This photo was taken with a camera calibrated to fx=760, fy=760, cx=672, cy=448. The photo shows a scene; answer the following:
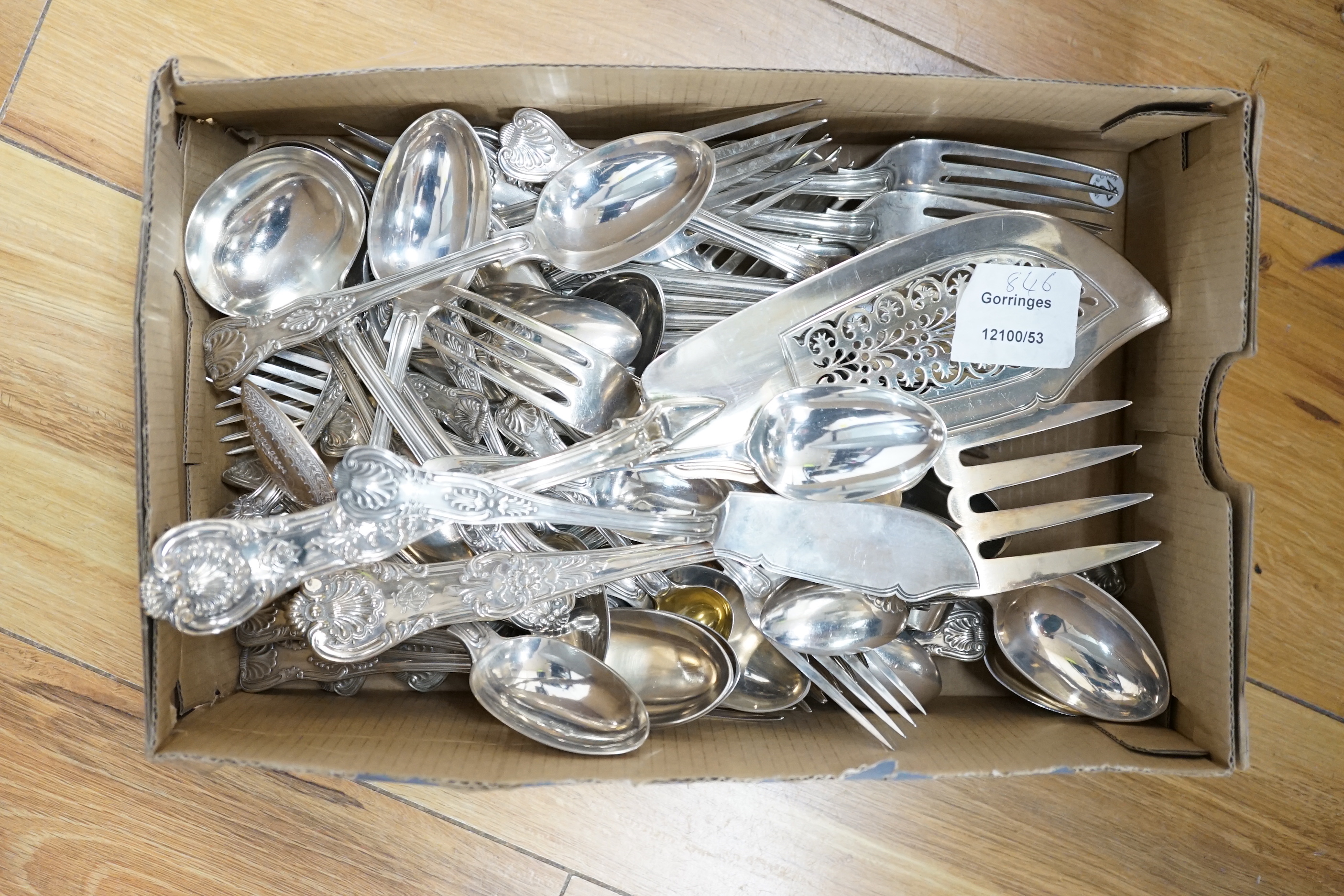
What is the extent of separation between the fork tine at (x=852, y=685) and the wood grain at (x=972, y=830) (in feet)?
0.39

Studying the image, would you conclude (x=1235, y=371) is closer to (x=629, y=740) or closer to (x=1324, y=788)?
(x=1324, y=788)

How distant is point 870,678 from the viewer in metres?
0.64

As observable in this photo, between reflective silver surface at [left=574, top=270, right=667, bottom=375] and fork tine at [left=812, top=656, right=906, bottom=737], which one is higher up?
reflective silver surface at [left=574, top=270, right=667, bottom=375]

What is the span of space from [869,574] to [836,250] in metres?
0.29

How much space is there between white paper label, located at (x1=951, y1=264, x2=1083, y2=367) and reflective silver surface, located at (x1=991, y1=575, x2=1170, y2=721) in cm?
21

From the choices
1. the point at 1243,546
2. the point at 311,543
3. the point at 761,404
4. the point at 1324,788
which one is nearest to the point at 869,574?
the point at 761,404

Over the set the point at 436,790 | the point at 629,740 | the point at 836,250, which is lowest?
the point at 436,790

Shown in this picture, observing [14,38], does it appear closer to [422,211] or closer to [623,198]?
[422,211]

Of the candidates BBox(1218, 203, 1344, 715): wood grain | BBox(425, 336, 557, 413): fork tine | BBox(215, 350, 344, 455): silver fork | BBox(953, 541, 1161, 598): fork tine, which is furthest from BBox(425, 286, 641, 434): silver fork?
BBox(1218, 203, 1344, 715): wood grain

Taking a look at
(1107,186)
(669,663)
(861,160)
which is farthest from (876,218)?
(669,663)

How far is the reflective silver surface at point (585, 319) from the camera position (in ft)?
2.06

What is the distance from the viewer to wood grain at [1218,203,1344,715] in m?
0.70

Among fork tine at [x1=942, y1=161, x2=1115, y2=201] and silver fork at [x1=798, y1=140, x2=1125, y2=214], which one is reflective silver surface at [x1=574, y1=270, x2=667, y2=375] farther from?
fork tine at [x1=942, y1=161, x2=1115, y2=201]

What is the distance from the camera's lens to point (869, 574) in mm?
579
